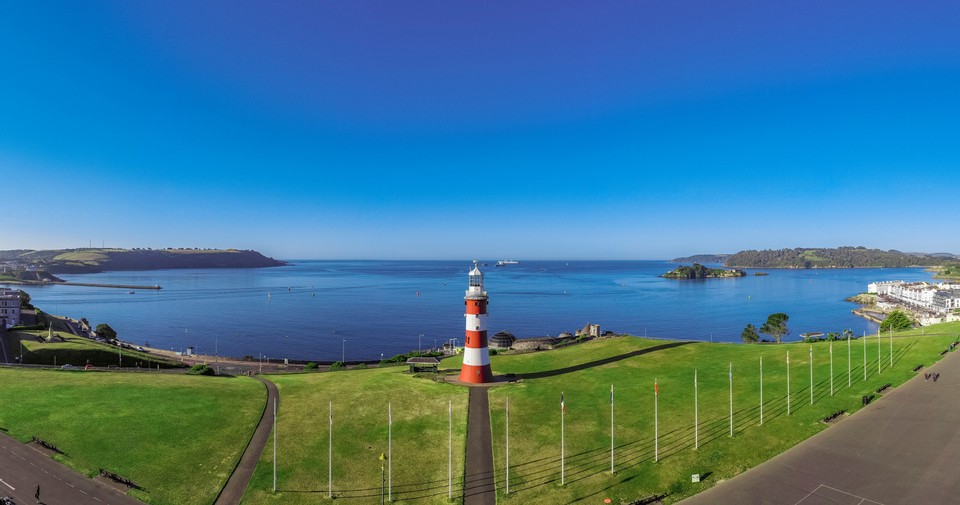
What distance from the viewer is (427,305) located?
176m

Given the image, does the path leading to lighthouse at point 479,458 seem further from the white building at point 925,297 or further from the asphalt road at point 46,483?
the white building at point 925,297

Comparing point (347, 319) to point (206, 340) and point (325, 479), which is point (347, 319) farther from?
point (325, 479)

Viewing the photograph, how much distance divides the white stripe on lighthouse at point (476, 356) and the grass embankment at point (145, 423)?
57.9ft

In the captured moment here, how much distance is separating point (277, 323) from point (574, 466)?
129 meters

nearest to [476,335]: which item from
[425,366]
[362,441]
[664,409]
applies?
[425,366]

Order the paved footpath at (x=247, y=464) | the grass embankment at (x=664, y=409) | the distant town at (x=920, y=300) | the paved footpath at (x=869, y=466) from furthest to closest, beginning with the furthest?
the distant town at (x=920, y=300) < the grass embankment at (x=664, y=409) < the paved footpath at (x=247, y=464) < the paved footpath at (x=869, y=466)

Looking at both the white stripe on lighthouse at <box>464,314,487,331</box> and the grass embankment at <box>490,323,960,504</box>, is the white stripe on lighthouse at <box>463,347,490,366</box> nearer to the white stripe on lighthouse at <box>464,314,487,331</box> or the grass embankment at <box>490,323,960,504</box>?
the white stripe on lighthouse at <box>464,314,487,331</box>

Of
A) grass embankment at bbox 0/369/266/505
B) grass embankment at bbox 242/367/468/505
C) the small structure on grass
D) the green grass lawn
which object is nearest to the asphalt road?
grass embankment at bbox 0/369/266/505

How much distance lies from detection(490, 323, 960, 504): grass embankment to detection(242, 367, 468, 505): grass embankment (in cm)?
379

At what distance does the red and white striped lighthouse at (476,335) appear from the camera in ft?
137

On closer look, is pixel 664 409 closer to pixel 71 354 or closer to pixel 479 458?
pixel 479 458

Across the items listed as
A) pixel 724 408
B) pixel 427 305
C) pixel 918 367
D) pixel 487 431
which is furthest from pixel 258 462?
pixel 427 305

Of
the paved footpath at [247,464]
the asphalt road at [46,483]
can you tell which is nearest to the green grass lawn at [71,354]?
the asphalt road at [46,483]

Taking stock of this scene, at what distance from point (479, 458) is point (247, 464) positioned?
1388 centimetres
